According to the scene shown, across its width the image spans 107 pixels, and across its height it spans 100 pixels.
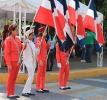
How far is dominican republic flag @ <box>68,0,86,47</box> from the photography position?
855cm

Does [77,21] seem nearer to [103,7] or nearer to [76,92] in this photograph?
[76,92]

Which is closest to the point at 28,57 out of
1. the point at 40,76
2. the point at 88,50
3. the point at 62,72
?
the point at 40,76

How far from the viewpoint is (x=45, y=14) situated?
7691 mm

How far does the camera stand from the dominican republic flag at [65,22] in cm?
805

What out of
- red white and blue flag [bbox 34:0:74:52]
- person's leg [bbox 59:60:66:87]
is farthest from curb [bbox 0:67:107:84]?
red white and blue flag [bbox 34:0:74:52]

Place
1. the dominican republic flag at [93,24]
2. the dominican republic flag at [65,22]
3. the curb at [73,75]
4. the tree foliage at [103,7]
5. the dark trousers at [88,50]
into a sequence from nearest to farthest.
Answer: the dominican republic flag at [65,22]
the dominican republic flag at [93,24]
the curb at [73,75]
the dark trousers at [88,50]
the tree foliage at [103,7]

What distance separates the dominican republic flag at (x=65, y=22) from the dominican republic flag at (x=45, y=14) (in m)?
0.29

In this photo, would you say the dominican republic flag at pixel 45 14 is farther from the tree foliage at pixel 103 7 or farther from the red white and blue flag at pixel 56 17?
the tree foliage at pixel 103 7

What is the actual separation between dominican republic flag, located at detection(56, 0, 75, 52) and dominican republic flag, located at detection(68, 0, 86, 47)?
1.13 ft

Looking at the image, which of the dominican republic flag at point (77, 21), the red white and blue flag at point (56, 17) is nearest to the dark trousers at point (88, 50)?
the dominican republic flag at point (77, 21)

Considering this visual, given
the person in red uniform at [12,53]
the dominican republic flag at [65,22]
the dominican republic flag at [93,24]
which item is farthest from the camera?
the dominican republic flag at [93,24]

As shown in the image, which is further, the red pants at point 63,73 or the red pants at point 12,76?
the red pants at point 63,73

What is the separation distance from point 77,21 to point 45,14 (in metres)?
1.27

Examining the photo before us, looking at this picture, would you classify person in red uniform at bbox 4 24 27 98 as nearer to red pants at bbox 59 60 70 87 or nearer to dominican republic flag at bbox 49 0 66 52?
dominican republic flag at bbox 49 0 66 52
